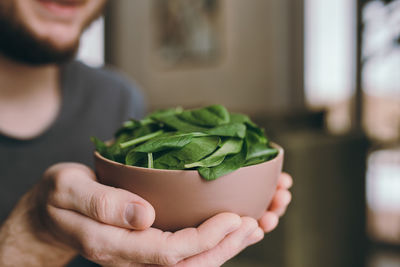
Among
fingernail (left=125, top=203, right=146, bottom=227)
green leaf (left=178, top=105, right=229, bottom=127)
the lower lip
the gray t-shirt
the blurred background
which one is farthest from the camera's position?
the blurred background

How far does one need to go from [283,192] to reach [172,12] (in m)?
4.22

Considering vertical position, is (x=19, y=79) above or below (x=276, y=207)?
above

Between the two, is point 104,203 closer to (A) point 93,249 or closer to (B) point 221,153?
(A) point 93,249

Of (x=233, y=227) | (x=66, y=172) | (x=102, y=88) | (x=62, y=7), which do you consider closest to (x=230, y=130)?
(x=233, y=227)

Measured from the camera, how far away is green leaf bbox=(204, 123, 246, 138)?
568mm

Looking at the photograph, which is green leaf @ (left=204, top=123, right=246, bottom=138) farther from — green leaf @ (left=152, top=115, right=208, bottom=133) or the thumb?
the thumb

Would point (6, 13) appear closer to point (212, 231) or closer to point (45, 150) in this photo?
point (45, 150)

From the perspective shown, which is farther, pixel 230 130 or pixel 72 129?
pixel 72 129

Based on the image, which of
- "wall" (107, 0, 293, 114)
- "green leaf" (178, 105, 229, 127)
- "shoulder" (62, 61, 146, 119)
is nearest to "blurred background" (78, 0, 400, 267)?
"wall" (107, 0, 293, 114)

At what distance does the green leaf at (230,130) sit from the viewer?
57 centimetres

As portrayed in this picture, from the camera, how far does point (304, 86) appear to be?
4027 millimetres

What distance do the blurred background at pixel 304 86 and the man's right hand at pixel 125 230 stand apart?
1.61 metres

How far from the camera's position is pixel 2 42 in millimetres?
1095

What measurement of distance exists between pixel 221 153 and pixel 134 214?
0.53 ft
